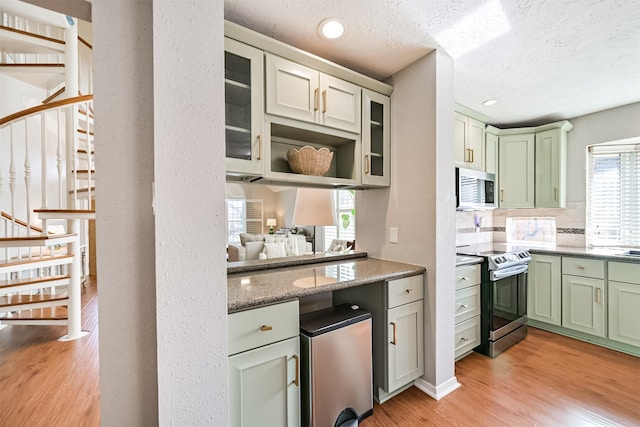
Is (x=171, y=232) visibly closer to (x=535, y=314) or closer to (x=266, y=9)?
(x=266, y=9)

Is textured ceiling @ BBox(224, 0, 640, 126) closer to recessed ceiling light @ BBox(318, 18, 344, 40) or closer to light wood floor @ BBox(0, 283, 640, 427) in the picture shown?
recessed ceiling light @ BBox(318, 18, 344, 40)

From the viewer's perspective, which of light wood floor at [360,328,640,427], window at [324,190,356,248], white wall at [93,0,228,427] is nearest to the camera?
white wall at [93,0,228,427]

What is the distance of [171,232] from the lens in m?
0.96

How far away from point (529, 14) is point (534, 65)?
2.30 feet

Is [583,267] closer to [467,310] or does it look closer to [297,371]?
[467,310]

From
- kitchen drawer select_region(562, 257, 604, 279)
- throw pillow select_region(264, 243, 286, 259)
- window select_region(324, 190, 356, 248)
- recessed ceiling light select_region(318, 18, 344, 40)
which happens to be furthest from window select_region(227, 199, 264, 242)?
kitchen drawer select_region(562, 257, 604, 279)

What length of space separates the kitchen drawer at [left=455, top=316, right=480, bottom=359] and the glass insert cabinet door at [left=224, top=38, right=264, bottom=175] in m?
2.04

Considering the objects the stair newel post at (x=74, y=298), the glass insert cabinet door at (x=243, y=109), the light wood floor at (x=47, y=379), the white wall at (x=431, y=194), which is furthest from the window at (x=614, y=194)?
the stair newel post at (x=74, y=298)

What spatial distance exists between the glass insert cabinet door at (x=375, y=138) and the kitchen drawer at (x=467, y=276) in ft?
3.15

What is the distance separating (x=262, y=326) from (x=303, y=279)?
43cm

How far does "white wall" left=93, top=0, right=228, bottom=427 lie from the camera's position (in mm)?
957

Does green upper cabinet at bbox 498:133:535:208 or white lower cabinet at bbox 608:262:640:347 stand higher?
green upper cabinet at bbox 498:133:535:208

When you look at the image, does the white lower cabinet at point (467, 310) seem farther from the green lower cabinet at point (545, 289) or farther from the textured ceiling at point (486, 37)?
the textured ceiling at point (486, 37)

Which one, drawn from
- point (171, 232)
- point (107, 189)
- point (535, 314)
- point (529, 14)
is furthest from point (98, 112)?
point (535, 314)
